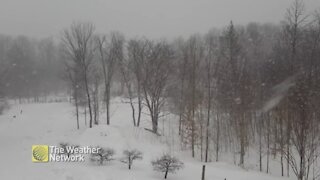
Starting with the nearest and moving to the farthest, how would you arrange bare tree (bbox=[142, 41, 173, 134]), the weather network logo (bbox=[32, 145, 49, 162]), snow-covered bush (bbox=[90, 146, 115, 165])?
snow-covered bush (bbox=[90, 146, 115, 165]) < the weather network logo (bbox=[32, 145, 49, 162]) < bare tree (bbox=[142, 41, 173, 134])

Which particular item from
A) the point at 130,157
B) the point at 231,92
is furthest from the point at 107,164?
the point at 231,92

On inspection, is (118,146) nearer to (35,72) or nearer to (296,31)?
(296,31)

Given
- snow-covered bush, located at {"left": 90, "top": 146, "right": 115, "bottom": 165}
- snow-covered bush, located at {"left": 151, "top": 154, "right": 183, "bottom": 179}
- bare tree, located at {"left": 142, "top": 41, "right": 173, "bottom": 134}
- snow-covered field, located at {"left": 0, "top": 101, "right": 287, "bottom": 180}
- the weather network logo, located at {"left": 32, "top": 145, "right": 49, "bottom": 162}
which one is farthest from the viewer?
bare tree, located at {"left": 142, "top": 41, "right": 173, "bottom": 134}

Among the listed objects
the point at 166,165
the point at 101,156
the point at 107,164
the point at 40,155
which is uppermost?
the point at 101,156

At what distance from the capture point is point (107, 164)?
21.2m

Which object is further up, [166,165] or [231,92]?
[231,92]

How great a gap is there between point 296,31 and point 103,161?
18356mm

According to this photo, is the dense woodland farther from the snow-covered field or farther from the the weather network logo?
the the weather network logo

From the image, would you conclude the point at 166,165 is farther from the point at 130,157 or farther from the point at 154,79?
the point at 154,79

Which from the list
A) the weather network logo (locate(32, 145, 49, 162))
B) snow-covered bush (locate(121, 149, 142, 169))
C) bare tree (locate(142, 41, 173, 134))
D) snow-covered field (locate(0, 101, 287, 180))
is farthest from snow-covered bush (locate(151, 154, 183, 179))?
bare tree (locate(142, 41, 173, 134))

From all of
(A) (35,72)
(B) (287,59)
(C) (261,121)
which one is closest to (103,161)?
(C) (261,121)

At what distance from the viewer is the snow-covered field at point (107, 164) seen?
62.0 feet

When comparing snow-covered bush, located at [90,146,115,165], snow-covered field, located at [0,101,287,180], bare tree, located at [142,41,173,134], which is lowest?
snow-covered field, located at [0,101,287,180]

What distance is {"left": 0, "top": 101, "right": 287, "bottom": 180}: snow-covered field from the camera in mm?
18891
